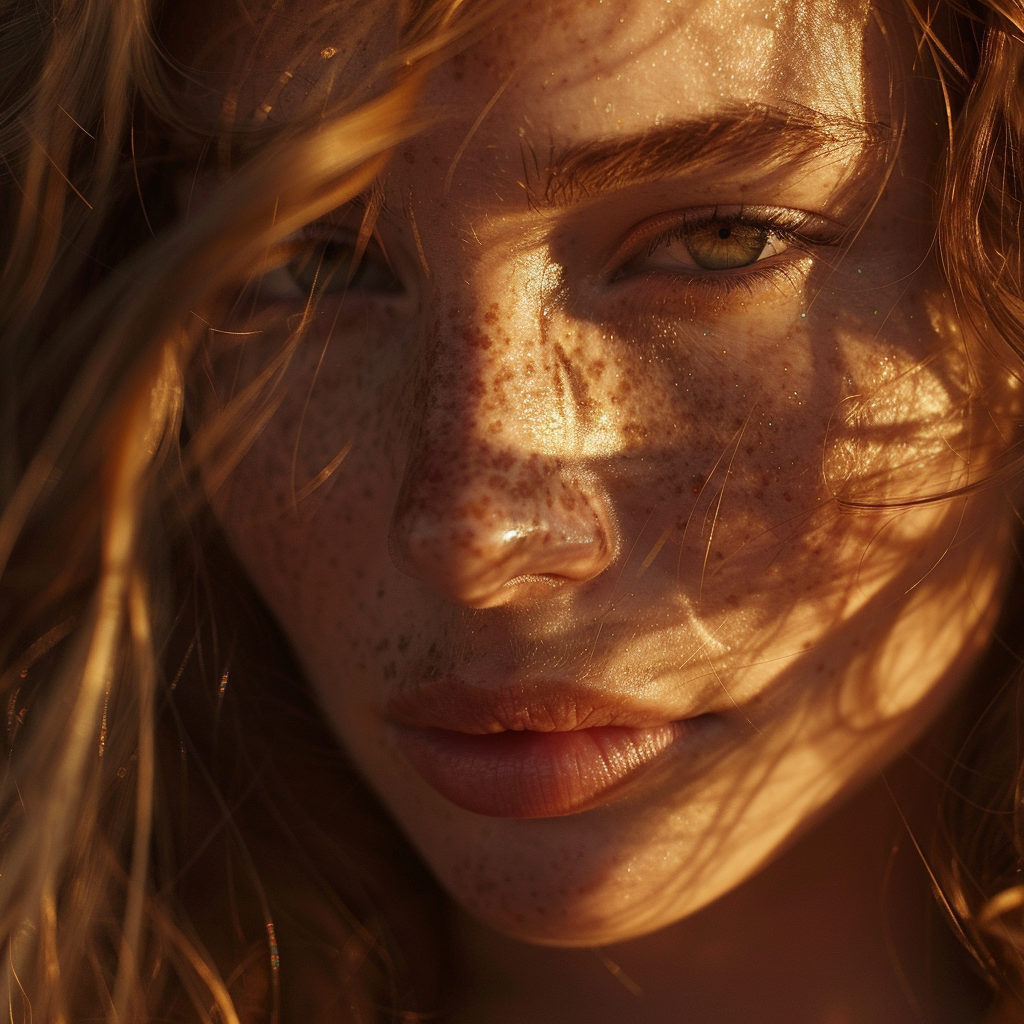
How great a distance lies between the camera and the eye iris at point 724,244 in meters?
0.95

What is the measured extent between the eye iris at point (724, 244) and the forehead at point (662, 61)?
119mm

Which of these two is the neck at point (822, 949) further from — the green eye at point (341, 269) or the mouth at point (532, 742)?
the green eye at point (341, 269)

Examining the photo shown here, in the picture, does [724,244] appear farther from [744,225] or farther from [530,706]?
[530,706]

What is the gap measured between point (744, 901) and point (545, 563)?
0.56 meters

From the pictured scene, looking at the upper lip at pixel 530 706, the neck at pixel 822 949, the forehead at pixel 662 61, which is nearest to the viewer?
the forehead at pixel 662 61

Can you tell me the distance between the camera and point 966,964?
120 centimetres

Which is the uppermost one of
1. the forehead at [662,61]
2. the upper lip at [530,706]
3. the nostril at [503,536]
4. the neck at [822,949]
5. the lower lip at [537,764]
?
the forehead at [662,61]

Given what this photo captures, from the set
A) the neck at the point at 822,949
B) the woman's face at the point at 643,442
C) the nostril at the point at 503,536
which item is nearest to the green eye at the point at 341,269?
the woman's face at the point at 643,442

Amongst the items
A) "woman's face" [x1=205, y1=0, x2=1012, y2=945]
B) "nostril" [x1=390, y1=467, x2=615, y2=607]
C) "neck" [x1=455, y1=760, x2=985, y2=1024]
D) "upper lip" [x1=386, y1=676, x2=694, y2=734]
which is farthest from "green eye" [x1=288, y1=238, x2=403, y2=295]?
"neck" [x1=455, y1=760, x2=985, y2=1024]

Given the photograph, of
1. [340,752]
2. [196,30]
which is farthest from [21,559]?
[196,30]

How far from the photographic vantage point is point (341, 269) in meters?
1.08

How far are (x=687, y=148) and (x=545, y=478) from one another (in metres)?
0.30

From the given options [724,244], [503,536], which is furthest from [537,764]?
[724,244]

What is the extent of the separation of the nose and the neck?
0.52 m
